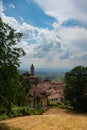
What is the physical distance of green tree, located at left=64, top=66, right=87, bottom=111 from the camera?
7200 cm

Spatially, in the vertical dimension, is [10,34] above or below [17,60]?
above

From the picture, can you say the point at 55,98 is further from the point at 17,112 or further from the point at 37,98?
the point at 17,112

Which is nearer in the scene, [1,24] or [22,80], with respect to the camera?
[1,24]

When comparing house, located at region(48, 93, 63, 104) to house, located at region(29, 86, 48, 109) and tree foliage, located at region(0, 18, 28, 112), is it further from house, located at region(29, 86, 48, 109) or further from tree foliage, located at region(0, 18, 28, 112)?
tree foliage, located at region(0, 18, 28, 112)

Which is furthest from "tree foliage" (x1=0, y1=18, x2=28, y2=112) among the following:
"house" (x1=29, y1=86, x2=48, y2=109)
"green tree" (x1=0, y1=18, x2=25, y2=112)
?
"house" (x1=29, y1=86, x2=48, y2=109)

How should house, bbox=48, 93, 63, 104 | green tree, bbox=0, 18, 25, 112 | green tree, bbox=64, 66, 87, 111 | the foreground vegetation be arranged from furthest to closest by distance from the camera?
house, bbox=48, 93, 63, 104
green tree, bbox=64, 66, 87, 111
the foreground vegetation
green tree, bbox=0, 18, 25, 112

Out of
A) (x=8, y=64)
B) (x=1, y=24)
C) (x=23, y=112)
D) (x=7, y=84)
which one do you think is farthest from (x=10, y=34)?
(x=23, y=112)

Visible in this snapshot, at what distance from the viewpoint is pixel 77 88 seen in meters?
72.8

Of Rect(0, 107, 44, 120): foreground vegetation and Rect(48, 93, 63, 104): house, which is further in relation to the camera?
Rect(48, 93, 63, 104): house

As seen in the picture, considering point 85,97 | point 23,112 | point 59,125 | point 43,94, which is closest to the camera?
point 59,125

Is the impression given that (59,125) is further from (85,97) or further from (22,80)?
(85,97)

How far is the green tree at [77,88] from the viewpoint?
236 feet

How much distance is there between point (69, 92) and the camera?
72.8 m

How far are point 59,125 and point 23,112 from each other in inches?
624
